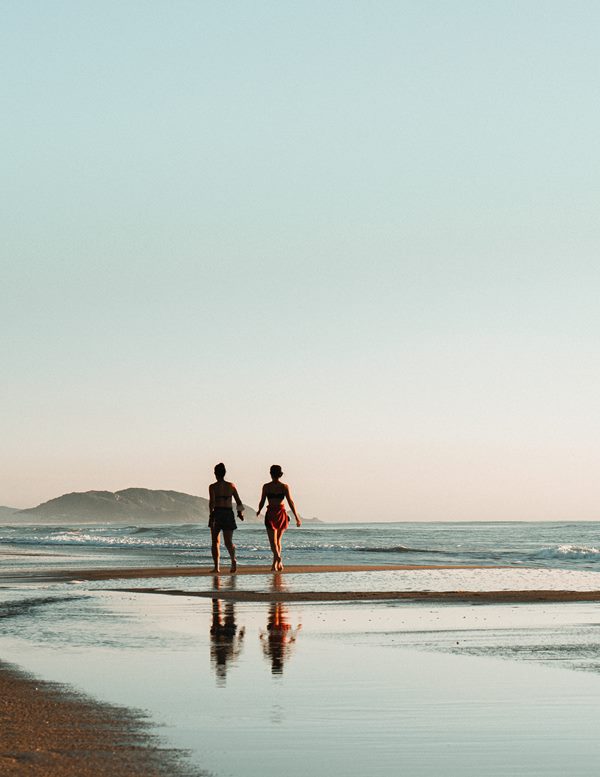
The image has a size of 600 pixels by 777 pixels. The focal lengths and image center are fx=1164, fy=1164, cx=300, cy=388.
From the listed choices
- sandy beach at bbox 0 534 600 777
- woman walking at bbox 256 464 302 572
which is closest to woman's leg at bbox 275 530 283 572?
woman walking at bbox 256 464 302 572

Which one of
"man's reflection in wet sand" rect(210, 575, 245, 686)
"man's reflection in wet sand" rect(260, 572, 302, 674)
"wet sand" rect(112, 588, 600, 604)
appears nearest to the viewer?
"man's reflection in wet sand" rect(210, 575, 245, 686)

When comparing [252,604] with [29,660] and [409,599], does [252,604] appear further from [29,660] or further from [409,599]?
[29,660]

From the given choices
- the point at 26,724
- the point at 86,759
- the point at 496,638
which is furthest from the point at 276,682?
the point at 496,638

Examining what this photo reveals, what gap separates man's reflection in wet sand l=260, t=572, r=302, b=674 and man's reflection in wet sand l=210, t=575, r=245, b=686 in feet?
0.77

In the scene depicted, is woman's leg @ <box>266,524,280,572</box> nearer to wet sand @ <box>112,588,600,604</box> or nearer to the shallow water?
wet sand @ <box>112,588,600,604</box>

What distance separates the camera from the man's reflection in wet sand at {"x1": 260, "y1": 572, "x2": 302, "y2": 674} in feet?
28.4

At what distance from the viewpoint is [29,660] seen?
8.60 m

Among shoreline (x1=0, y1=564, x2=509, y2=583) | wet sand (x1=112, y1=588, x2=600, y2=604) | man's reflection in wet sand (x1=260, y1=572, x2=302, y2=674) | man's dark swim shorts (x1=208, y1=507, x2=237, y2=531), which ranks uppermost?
man's dark swim shorts (x1=208, y1=507, x2=237, y2=531)

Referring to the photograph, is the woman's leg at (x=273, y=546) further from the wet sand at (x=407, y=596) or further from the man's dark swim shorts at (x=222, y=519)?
the wet sand at (x=407, y=596)

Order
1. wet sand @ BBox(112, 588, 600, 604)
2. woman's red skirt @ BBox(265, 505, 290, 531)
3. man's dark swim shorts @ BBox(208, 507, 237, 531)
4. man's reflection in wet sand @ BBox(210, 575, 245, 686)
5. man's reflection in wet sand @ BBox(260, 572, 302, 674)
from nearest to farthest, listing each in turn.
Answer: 1. man's reflection in wet sand @ BBox(210, 575, 245, 686)
2. man's reflection in wet sand @ BBox(260, 572, 302, 674)
3. wet sand @ BBox(112, 588, 600, 604)
4. man's dark swim shorts @ BBox(208, 507, 237, 531)
5. woman's red skirt @ BBox(265, 505, 290, 531)

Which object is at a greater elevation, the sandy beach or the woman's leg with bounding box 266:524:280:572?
the woman's leg with bounding box 266:524:280:572

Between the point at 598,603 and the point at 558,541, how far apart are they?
46782mm

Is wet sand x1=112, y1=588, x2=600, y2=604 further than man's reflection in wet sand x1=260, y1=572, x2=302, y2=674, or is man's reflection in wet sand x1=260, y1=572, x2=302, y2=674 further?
wet sand x1=112, y1=588, x2=600, y2=604

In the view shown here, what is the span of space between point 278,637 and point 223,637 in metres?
0.48
